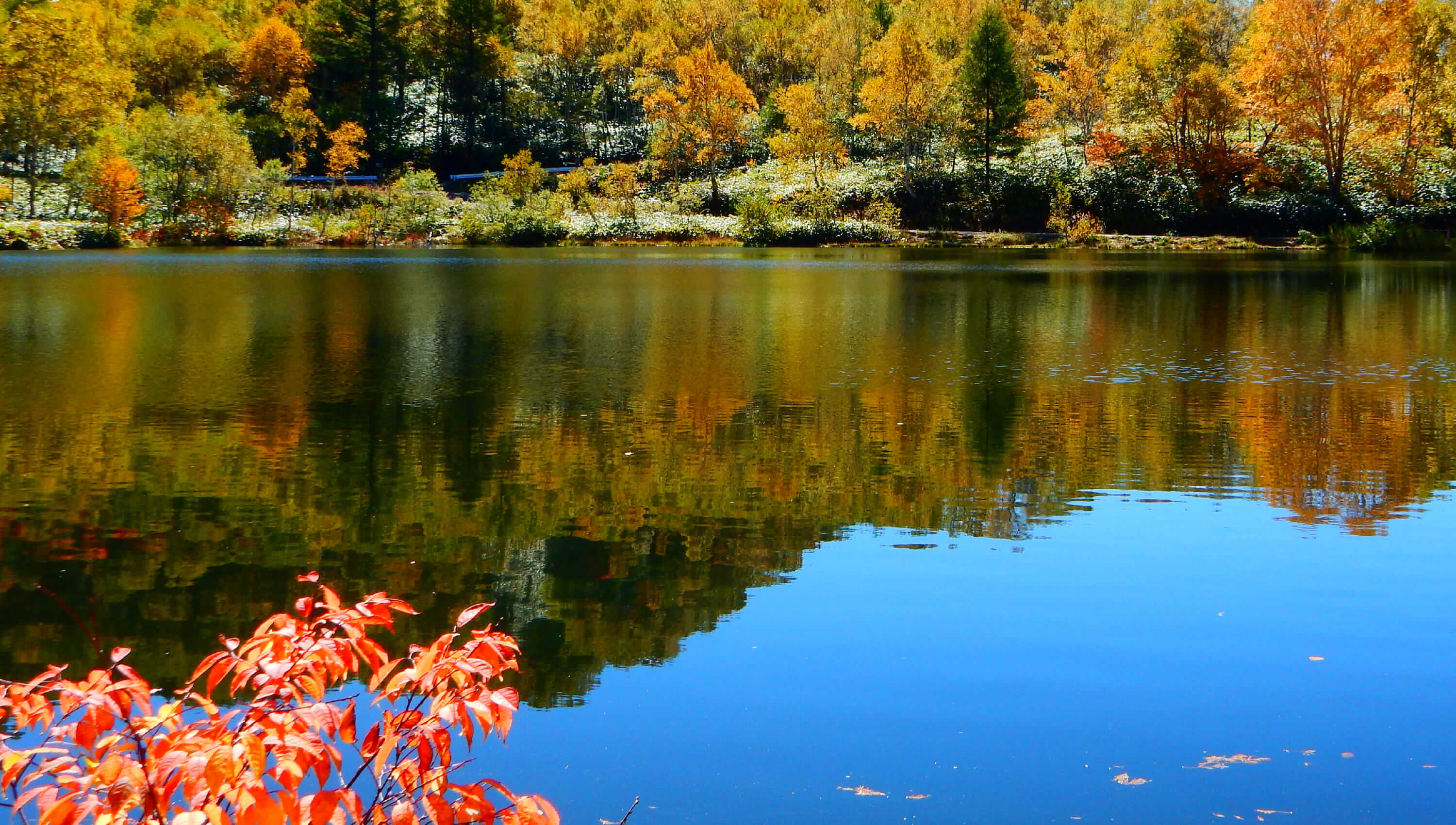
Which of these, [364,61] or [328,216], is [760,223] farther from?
[364,61]

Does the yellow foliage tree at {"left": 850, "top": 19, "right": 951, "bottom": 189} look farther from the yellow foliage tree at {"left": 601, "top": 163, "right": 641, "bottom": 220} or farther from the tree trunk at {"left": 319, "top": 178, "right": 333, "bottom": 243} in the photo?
the tree trunk at {"left": 319, "top": 178, "right": 333, "bottom": 243}

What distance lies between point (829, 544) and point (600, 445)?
3692 millimetres

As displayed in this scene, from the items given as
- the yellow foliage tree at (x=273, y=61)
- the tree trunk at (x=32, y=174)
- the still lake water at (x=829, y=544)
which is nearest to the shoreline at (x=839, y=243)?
the tree trunk at (x=32, y=174)

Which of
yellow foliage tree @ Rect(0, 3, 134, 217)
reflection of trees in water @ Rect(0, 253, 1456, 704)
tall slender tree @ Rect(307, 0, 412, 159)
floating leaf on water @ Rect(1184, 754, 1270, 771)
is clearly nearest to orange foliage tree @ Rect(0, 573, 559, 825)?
reflection of trees in water @ Rect(0, 253, 1456, 704)

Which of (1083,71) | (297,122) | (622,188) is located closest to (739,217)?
(622,188)

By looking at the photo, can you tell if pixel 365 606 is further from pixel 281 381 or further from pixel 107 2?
pixel 107 2

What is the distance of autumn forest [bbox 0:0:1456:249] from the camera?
2071 inches

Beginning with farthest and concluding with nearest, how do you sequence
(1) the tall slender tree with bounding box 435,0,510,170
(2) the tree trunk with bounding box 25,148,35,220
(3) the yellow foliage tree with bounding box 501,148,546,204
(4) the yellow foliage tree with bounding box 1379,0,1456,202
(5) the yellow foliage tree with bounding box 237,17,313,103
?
1. (1) the tall slender tree with bounding box 435,0,510,170
2. (5) the yellow foliage tree with bounding box 237,17,313,103
3. (3) the yellow foliage tree with bounding box 501,148,546,204
4. (2) the tree trunk with bounding box 25,148,35,220
5. (4) the yellow foliage tree with bounding box 1379,0,1456,202

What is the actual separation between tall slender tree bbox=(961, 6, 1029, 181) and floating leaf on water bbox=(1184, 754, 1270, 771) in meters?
58.4

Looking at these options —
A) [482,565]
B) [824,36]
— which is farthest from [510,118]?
[482,565]

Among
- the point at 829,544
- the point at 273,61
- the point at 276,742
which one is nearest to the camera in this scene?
the point at 276,742

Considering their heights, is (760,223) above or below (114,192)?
below

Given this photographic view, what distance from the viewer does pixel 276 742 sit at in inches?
94.7

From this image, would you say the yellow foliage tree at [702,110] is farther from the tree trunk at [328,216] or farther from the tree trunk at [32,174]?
the tree trunk at [32,174]
